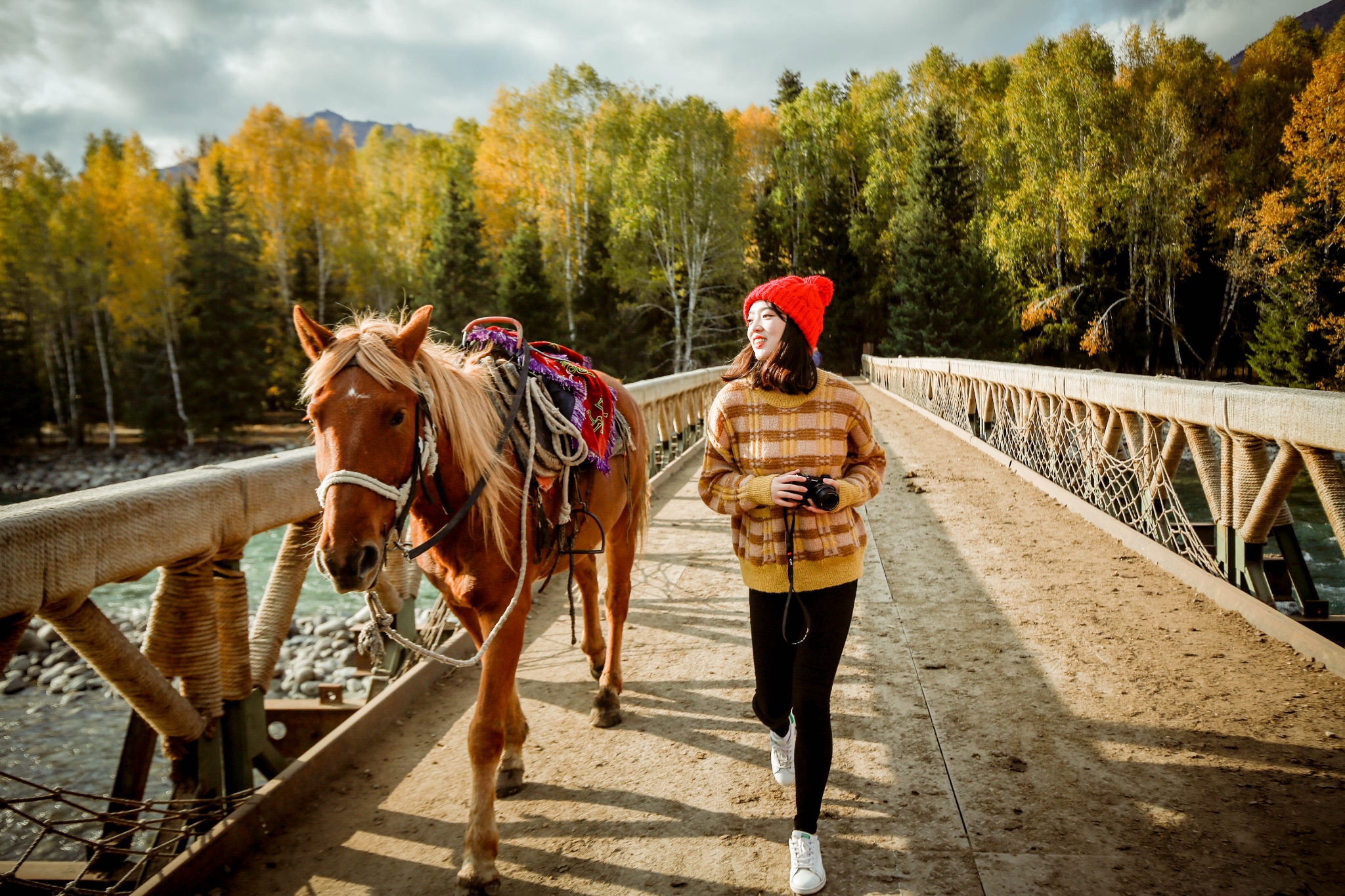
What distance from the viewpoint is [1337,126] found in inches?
757

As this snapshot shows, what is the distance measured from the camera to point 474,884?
213 centimetres

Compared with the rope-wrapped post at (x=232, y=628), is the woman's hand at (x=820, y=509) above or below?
above

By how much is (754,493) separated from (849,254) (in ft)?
126

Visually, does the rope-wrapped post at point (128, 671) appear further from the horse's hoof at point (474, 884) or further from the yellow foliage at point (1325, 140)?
the yellow foliage at point (1325, 140)

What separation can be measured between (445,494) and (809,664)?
48.0 inches

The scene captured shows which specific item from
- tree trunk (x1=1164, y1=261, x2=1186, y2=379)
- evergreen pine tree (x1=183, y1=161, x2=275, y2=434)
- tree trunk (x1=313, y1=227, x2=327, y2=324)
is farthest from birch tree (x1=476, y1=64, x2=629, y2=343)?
tree trunk (x1=1164, y1=261, x2=1186, y2=379)

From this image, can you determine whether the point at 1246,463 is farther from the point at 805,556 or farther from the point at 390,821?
the point at 390,821

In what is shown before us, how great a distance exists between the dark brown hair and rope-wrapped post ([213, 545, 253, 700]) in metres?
1.74

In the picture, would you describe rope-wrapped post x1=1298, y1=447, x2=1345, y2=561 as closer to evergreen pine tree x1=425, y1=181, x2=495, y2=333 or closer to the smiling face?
the smiling face

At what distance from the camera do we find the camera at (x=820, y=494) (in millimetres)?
1993

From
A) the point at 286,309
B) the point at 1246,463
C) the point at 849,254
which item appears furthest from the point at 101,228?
the point at 1246,463

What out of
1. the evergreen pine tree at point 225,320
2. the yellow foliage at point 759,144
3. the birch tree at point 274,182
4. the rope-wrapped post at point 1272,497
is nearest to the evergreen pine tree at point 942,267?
the yellow foliage at point 759,144

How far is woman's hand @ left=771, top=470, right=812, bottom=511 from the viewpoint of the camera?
2.03m

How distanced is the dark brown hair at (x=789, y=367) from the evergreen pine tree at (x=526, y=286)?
85.5 feet
